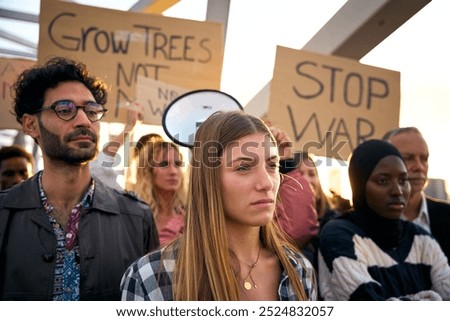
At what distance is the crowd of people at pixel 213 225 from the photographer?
1.83 meters

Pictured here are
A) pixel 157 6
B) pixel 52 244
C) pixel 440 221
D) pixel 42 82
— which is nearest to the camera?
pixel 52 244

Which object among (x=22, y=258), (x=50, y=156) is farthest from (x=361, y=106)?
(x=22, y=258)

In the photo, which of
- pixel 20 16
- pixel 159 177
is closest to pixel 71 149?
pixel 159 177

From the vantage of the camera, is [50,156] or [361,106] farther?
[361,106]

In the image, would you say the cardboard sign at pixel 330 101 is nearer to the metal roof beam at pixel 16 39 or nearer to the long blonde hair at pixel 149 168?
the long blonde hair at pixel 149 168

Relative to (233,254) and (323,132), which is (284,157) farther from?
(233,254)

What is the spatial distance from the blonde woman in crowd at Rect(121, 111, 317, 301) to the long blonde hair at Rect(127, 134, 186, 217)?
1.43 meters

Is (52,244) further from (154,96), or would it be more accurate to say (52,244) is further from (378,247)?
(154,96)

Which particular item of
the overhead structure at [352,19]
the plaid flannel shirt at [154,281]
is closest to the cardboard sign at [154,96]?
the overhead structure at [352,19]

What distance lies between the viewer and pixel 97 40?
348 centimetres

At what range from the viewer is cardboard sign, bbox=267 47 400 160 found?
11.5ft

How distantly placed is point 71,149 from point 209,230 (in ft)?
2.45

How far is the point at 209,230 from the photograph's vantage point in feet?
5.99
